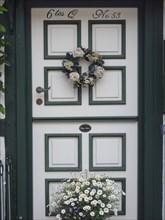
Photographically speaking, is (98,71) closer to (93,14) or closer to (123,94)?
(123,94)

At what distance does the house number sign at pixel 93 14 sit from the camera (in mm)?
3783

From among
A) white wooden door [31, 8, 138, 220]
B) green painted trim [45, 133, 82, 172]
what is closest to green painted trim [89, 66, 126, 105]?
white wooden door [31, 8, 138, 220]

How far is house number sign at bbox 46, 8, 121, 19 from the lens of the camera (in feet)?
12.4

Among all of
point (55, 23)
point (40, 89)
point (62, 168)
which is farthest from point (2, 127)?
point (55, 23)

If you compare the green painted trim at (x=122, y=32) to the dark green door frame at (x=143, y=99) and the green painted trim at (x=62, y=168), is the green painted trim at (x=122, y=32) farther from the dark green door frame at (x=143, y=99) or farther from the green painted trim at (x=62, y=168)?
the green painted trim at (x=62, y=168)

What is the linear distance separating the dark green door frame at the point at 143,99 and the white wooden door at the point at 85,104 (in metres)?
0.07

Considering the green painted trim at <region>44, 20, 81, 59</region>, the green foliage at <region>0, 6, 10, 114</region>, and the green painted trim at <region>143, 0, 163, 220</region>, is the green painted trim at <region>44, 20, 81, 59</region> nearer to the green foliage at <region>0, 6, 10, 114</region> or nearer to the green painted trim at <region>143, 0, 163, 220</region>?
the green foliage at <region>0, 6, 10, 114</region>

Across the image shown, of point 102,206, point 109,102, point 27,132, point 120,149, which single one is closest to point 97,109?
point 109,102

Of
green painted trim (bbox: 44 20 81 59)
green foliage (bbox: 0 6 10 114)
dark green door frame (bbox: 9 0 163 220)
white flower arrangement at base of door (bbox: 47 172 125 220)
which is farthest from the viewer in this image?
green painted trim (bbox: 44 20 81 59)

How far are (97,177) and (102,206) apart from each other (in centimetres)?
28

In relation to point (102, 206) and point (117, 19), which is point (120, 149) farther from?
point (117, 19)

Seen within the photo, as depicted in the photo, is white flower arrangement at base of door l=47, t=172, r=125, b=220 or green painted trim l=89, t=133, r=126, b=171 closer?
white flower arrangement at base of door l=47, t=172, r=125, b=220

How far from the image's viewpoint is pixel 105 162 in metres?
3.87

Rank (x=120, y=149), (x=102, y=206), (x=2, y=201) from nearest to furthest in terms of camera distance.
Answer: (x=102, y=206)
(x=2, y=201)
(x=120, y=149)
